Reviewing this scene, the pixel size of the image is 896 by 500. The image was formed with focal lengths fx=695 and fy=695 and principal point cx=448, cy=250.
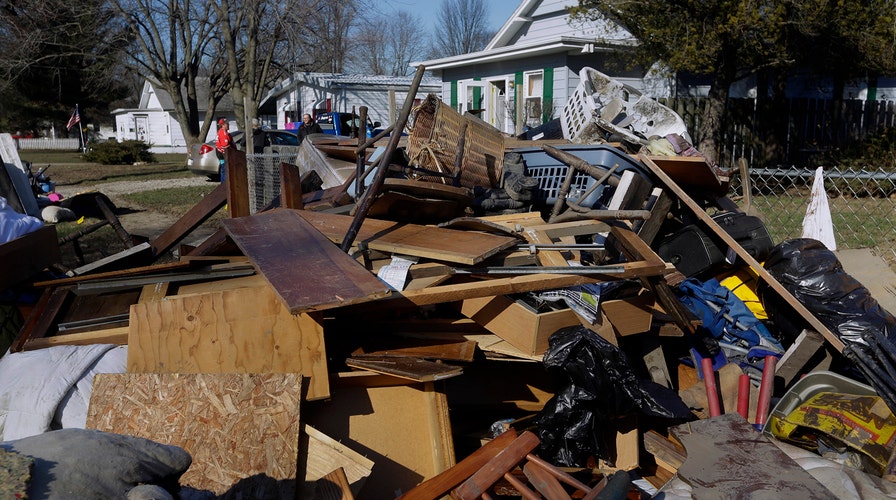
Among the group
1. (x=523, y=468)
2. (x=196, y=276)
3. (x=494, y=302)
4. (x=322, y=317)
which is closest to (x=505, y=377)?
(x=494, y=302)

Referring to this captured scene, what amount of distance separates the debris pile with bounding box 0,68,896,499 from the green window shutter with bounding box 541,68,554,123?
10319 millimetres

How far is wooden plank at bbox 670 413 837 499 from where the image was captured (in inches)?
112

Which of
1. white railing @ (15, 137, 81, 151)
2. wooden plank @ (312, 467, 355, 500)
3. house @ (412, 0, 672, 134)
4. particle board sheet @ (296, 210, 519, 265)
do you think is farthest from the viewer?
white railing @ (15, 137, 81, 151)

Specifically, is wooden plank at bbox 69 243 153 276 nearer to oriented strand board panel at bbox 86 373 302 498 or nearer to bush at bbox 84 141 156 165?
oriented strand board panel at bbox 86 373 302 498

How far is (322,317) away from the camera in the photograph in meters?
3.29

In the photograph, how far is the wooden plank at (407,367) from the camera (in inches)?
121

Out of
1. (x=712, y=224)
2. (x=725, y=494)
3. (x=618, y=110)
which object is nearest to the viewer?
(x=725, y=494)

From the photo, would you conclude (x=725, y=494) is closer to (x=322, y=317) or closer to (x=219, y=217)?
(x=322, y=317)

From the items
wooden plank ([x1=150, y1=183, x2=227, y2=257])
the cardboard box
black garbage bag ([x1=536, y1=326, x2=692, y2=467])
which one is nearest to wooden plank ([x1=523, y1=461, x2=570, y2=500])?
black garbage bag ([x1=536, y1=326, x2=692, y2=467])

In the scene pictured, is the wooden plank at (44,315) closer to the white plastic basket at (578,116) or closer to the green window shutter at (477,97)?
the white plastic basket at (578,116)

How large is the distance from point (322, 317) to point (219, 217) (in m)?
7.50

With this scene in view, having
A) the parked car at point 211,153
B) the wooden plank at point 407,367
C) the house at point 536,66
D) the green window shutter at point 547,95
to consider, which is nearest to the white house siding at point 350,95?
the house at point 536,66

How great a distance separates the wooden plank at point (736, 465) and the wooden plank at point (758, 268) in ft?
2.81

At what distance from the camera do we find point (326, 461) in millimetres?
2852
